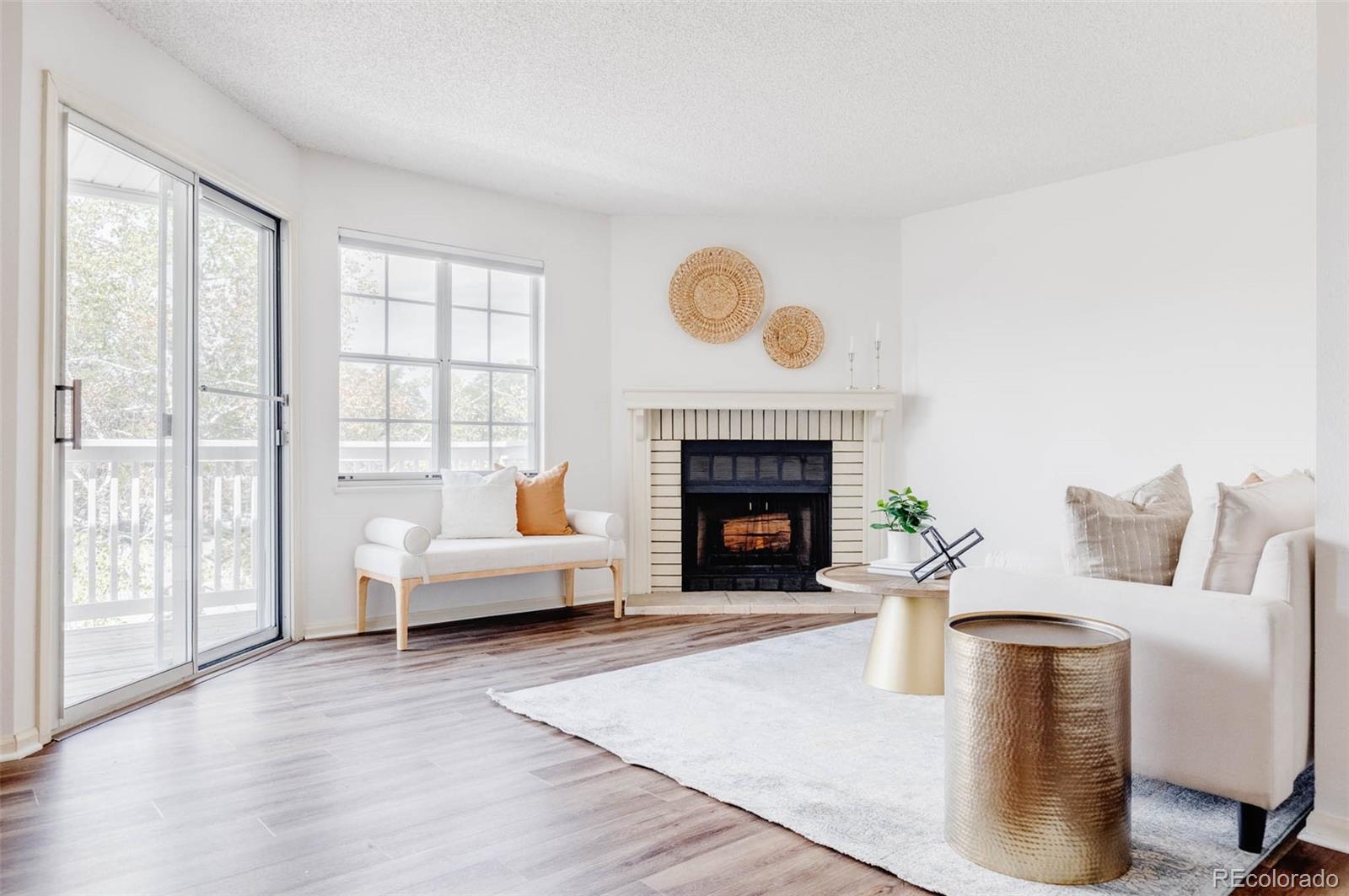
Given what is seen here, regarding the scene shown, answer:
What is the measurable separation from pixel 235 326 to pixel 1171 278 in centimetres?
459

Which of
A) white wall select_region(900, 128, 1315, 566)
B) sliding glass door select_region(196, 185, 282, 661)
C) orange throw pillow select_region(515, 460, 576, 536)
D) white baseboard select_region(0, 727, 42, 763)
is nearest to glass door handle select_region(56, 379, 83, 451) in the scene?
sliding glass door select_region(196, 185, 282, 661)

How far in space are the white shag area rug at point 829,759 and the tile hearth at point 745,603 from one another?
109cm

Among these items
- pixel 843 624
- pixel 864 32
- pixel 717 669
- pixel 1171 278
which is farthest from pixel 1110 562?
pixel 1171 278

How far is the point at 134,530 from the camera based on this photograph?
3.22 meters

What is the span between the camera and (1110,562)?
7.48 ft

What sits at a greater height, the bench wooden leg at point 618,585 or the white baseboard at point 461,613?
the bench wooden leg at point 618,585

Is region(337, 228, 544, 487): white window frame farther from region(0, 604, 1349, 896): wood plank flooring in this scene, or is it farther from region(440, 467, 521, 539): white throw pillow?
region(0, 604, 1349, 896): wood plank flooring

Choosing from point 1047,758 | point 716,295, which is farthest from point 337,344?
point 1047,758

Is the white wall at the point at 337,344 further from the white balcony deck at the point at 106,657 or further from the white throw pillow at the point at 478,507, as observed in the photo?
the white balcony deck at the point at 106,657

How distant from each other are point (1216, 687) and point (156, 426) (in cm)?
357

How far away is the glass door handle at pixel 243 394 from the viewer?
3.71m

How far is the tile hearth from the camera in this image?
16.6ft

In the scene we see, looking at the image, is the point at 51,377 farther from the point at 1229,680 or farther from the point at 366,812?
the point at 1229,680

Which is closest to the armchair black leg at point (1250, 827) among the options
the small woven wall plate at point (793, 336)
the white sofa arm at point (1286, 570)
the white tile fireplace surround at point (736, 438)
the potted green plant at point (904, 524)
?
the white sofa arm at point (1286, 570)
